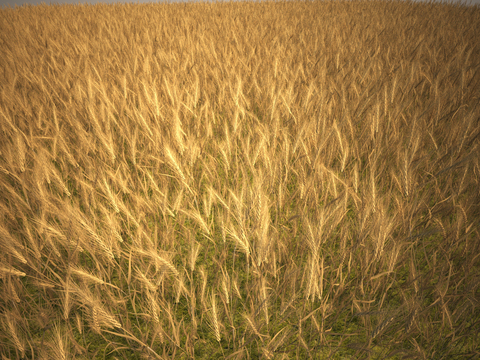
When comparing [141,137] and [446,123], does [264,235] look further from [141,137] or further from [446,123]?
[446,123]

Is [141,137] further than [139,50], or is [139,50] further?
[139,50]

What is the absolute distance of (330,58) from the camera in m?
2.30

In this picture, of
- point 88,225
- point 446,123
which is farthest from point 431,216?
point 88,225

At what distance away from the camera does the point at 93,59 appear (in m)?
2.33

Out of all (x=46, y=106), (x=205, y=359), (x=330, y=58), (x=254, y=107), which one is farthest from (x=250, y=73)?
(x=205, y=359)

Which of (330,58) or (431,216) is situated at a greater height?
(330,58)

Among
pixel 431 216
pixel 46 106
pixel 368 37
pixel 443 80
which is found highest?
pixel 368 37

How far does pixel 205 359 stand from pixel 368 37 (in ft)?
11.2

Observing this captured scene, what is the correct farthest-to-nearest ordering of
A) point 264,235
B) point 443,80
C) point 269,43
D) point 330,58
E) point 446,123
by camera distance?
point 269,43 → point 330,58 → point 443,80 → point 446,123 → point 264,235

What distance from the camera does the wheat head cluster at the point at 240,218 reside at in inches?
26.4

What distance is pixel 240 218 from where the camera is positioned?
2.19ft

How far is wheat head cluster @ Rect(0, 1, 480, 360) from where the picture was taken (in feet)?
2.20

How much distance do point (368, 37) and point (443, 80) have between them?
1.60m

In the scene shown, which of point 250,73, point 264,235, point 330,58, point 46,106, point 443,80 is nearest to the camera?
point 264,235
